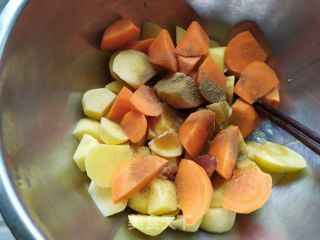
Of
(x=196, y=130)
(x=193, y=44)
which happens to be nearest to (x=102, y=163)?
(x=196, y=130)

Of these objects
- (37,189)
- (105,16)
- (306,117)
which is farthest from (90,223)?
(306,117)

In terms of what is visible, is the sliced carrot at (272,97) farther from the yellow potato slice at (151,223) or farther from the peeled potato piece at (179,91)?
the yellow potato slice at (151,223)

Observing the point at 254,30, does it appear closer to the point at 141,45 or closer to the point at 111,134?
the point at 141,45

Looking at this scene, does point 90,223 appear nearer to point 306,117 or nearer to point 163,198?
point 163,198

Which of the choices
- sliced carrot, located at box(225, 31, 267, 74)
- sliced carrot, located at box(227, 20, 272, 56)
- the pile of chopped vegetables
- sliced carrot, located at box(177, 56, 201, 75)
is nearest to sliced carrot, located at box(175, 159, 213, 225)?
the pile of chopped vegetables

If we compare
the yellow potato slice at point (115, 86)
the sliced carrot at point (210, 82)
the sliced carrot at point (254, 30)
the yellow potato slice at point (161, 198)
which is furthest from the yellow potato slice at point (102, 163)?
the sliced carrot at point (254, 30)

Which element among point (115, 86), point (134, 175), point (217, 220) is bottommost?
point (217, 220)

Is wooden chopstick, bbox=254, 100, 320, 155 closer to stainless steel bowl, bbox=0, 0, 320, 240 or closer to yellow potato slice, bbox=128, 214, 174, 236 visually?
stainless steel bowl, bbox=0, 0, 320, 240
